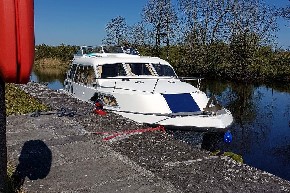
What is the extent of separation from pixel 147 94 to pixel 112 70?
2.63 meters

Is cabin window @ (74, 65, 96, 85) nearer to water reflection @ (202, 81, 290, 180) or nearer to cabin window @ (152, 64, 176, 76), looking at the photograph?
cabin window @ (152, 64, 176, 76)

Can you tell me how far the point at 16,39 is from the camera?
112 inches

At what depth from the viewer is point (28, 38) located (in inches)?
115

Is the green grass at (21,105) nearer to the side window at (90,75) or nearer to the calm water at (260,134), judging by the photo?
the side window at (90,75)

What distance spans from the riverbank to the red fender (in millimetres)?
2461

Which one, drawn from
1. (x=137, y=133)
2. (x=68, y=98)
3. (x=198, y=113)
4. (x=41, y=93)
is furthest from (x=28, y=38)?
(x=41, y=93)

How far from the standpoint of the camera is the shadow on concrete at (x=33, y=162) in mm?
5242

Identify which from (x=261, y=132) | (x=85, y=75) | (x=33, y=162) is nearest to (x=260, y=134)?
(x=261, y=132)

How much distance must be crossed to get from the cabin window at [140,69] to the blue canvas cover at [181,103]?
2517 mm

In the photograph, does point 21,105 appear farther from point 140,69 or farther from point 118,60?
point 140,69

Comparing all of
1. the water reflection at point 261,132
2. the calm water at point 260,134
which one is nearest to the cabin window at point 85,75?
the calm water at point 260,134

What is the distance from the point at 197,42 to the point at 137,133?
132ft

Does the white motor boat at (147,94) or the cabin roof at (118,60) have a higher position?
the cabin roof at (118,60)

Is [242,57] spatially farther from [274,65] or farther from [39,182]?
[39,182]
